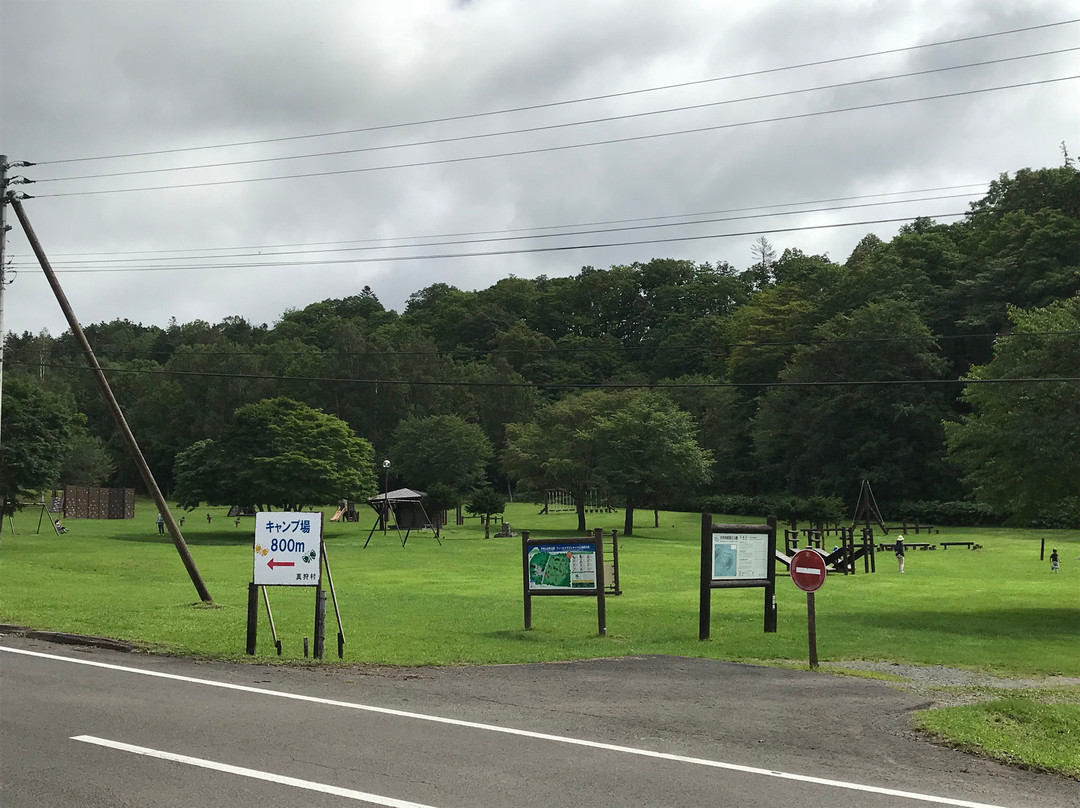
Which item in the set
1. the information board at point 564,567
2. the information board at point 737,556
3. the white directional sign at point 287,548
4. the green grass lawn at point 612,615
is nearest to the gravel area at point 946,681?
the green grass lawn at point 612,615

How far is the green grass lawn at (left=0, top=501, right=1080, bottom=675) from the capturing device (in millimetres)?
16641

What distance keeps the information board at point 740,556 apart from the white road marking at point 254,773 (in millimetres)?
12056

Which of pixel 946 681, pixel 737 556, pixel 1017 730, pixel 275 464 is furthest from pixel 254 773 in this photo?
Result: pixel 275 464

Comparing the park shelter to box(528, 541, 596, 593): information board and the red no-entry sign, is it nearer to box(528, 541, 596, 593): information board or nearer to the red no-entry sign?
box(528, 541, 596, 593): information board

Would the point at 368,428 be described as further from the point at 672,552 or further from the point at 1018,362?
the point at 1018,362

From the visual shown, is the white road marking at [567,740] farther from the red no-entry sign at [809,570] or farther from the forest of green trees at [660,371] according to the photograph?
the forest of green trees at [660,371]

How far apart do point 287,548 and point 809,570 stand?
7.87m

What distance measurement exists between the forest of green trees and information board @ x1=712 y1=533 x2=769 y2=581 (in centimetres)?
3296

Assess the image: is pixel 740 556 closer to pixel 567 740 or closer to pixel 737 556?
pixel 737 556

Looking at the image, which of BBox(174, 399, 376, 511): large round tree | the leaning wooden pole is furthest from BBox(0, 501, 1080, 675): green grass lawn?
BBox(174, 399, 376, 511): large round tree

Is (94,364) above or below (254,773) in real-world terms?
above

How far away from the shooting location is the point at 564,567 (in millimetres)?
18781

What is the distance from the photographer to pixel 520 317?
135 metres

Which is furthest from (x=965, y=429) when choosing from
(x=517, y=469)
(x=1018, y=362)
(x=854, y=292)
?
(x=854, y=292)
